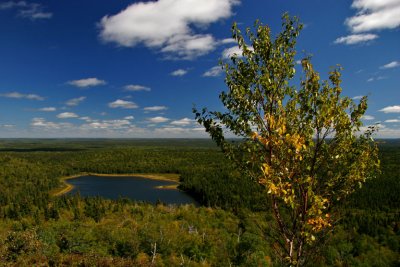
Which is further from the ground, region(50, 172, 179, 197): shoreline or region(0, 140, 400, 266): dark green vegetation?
region(0, 140, 400, 266): dark green vegetation

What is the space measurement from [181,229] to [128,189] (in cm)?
9268

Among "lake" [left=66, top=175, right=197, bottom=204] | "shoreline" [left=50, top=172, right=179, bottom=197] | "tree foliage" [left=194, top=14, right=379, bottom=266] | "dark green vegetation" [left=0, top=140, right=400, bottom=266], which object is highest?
"tree foliage" [left=194, top=14, right=379, bottom=266]

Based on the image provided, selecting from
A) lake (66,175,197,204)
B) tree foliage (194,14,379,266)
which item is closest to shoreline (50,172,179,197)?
lake (66,175,197,204)

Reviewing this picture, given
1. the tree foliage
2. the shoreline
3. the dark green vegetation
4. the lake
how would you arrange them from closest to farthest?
1. the tree foliage
2. the dark green vegetation
3. the lake
4. the shoreline

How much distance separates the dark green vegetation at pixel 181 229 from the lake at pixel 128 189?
357 inches

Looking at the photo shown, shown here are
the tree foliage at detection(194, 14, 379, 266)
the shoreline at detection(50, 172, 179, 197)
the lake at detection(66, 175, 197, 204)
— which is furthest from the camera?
the shoreline at detection(50, 172, 179, 197)

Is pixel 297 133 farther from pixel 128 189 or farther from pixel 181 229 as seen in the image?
pixel 128 189

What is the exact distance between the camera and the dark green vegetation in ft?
88.7

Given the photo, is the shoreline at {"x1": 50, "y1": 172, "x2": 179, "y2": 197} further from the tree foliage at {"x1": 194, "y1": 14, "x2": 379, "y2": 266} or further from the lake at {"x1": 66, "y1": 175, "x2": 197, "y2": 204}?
the tree foliage at {"x1": 194, "y1": 14, "x2": 379, "y2": 266}

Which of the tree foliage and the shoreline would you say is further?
the shoreline

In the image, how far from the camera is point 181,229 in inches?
2308

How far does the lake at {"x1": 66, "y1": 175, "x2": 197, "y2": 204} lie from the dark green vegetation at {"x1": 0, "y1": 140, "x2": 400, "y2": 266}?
9.06 meters

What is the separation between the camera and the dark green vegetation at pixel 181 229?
27047 mm

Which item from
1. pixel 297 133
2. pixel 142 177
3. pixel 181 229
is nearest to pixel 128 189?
pixel 142 177
